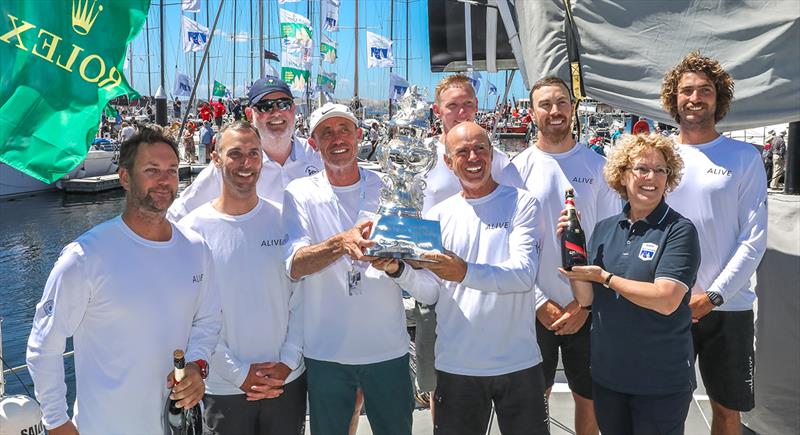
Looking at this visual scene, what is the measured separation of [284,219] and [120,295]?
903 millimetres

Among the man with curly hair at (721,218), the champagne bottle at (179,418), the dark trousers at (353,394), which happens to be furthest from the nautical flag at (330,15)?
the champagne bottle at (179,418)

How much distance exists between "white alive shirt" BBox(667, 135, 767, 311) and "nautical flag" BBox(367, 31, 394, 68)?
92.4 feet

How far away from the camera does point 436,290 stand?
10.0 feet

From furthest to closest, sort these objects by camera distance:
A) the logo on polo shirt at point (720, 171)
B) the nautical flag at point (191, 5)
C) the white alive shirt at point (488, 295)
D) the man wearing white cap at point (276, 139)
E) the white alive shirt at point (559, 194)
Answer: the nautical flag at point (191, 5) < the man wearing white cap at point (276, 139) < the white alive shirt at point (559, 194) < the logo on polo shirt at point (720, 171) < the white alive shirt at point (488, 295)

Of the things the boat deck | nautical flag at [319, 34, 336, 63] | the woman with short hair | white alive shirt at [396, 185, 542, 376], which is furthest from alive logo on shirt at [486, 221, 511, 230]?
nautical flag at [319, 34, 336, 63]

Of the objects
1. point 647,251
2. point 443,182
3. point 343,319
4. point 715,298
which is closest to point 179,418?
point 343,319

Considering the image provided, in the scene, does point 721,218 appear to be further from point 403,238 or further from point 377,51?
point 377,51

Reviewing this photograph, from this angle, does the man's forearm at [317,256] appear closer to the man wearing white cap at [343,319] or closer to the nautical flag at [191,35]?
the man wearing white cap at [343,319]

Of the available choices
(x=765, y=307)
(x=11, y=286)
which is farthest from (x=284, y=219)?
(x=11, y=286)

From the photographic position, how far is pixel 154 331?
2.51 metres

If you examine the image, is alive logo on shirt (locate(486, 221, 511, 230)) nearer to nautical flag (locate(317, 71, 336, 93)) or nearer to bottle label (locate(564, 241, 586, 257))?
bottle label (locate(564, 241, 586, 257))

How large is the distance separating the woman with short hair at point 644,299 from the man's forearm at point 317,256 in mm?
1007

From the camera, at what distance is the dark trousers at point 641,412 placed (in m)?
2.71

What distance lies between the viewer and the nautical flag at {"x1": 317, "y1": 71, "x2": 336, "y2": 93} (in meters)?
27.5
